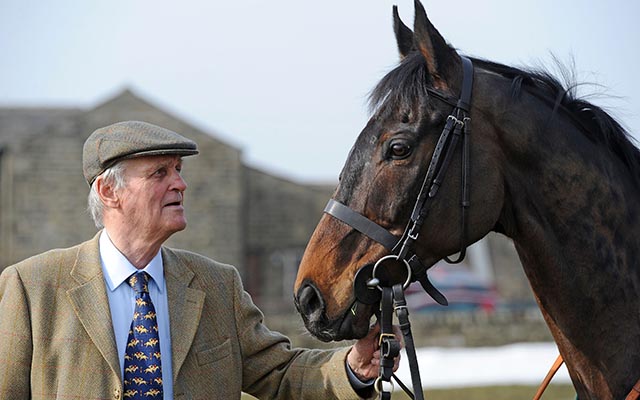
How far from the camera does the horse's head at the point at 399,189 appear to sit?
3232 mm

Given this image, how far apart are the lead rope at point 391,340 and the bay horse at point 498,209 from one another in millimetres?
64

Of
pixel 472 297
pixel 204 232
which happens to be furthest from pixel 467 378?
pixel 204 232

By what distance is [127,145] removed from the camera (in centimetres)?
355

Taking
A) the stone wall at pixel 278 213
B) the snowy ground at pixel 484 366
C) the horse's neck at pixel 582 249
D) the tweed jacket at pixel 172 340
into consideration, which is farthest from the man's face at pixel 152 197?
the stone wall at pixel 278 213

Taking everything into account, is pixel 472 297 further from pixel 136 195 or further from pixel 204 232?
pixel 136 195

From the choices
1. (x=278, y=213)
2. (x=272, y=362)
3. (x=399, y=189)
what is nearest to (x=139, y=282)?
(x=272, y=362)

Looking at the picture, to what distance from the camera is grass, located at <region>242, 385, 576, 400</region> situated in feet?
38.4

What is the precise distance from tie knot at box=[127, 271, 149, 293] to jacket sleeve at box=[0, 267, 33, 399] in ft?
1.26

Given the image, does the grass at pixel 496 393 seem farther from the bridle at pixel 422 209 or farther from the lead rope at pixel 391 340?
the bridle at pixel 422 209

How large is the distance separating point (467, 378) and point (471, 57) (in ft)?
40.9

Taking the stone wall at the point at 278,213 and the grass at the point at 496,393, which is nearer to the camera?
the grass at the point at 496,393

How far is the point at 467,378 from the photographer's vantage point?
15.4 meters

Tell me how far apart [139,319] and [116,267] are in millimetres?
229

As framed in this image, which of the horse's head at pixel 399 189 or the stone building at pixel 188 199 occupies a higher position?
the horse's head at pixel 399 189
